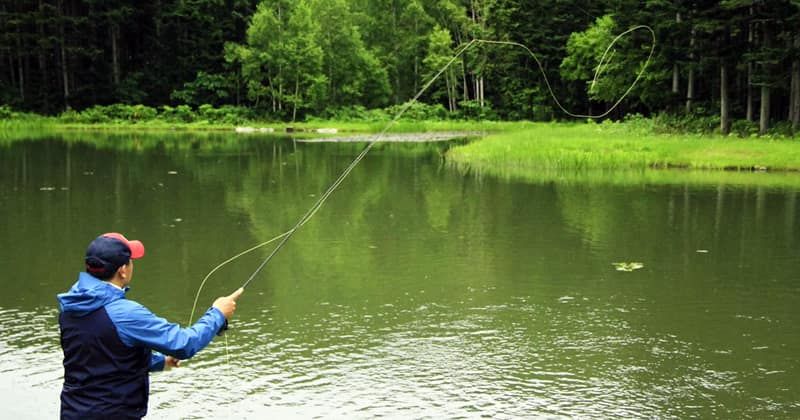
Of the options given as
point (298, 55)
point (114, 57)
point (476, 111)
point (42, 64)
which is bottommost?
point (476, 111)

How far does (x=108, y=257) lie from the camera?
10.8 ft

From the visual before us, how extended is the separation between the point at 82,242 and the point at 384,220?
16.0 ft

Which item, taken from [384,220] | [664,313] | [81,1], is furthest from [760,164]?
A: [81,1]

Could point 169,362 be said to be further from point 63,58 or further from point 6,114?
point 63,58

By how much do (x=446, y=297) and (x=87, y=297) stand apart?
233 inches

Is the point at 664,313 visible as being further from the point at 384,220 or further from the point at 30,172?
the point at 30,172

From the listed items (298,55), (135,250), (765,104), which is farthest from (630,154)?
A: (298,55)

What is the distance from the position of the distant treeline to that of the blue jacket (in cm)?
3613

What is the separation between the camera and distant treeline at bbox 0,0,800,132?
164ft

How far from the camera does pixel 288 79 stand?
54125 millimetres

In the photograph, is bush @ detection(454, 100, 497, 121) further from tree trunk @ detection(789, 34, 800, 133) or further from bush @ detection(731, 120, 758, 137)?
tree trunk @ detection(789, 34, 800, 133)

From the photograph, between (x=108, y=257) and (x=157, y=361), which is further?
(x=157, y=361)

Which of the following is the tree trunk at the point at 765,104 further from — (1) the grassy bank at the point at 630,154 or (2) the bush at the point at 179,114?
(2) the bush at the point at 179,114

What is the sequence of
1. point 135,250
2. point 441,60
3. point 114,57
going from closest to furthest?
1. point 135,250
2. point 441,60
3. point 114,57
